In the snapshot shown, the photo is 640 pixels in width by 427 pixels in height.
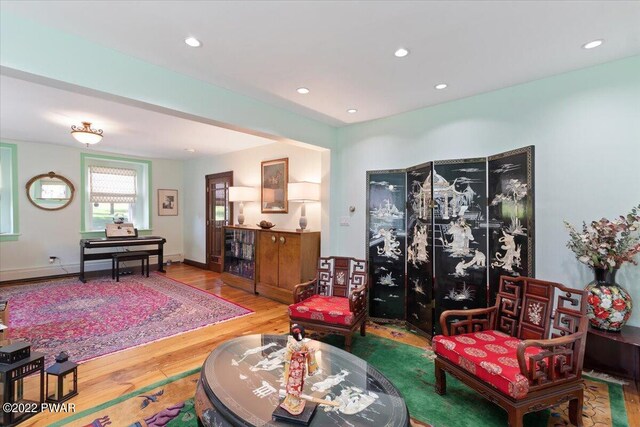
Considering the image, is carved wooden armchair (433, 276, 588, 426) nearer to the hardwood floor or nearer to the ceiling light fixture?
the hardwood floor

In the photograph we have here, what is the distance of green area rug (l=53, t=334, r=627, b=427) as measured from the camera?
1942mm

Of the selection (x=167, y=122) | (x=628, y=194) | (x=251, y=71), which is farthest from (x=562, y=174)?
(x=167, y=122)

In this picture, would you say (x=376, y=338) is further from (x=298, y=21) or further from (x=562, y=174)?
(x=298, y=21)

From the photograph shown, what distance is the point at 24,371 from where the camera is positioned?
193 cm

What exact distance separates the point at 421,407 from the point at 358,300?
3.75 feet

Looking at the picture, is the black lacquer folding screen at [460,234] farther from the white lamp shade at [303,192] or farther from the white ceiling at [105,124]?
the white ceiling at [105,124]

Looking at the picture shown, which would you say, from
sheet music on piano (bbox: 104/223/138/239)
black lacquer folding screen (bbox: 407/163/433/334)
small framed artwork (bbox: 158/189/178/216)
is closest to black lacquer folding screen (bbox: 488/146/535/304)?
black lacquer folding screen (bbox: 407/163/433/334)

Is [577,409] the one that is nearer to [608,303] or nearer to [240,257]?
[608,303]

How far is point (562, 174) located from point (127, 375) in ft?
13.9

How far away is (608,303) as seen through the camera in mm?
2301

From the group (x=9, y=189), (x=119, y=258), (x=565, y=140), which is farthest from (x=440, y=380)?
(x=9, y=189)

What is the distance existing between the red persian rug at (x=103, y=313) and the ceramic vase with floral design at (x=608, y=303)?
143 inches

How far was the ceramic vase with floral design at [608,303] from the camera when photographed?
7.48 ft

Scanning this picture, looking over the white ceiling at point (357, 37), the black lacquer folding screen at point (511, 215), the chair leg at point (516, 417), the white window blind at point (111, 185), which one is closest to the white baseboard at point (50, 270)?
the white window blind at point (111, 185)
